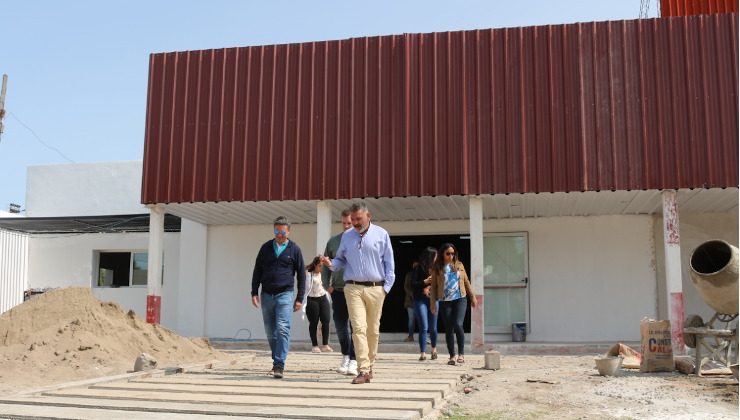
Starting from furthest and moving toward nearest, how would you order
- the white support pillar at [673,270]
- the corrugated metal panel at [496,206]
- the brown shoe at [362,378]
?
1. the corrugated metal panel at [496,206]
2. the white support pillar at [673,270]
3. the brown shoe at [362,378]

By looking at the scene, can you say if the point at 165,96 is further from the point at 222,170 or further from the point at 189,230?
the point at 189,230

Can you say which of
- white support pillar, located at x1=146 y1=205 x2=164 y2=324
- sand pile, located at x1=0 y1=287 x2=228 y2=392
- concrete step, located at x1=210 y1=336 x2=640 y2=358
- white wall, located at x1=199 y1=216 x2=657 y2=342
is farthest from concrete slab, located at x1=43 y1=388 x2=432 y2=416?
white wall, located at x1=199 y1=216 x2=657 y2=342

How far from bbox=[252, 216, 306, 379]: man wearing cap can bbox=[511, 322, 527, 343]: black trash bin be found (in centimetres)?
835

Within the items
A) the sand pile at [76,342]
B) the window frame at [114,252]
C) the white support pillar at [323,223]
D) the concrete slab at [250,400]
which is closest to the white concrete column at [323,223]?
the white support pillar at [323,223]

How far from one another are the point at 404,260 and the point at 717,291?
32.6 ft

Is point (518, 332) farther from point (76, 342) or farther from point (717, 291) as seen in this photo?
point (76, 342)

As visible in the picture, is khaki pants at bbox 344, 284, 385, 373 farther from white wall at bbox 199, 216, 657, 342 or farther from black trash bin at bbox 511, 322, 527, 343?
white wall at bbox 199, 216, 657, 342

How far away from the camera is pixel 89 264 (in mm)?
18500

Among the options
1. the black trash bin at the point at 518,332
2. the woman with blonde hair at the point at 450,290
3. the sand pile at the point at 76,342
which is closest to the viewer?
the sand pile at the point at 76,342

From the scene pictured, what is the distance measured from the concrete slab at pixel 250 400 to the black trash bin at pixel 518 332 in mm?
9526

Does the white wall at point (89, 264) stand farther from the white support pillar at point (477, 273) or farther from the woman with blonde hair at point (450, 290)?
the woman with blonde hair at point (450, 290)

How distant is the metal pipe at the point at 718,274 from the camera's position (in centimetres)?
879

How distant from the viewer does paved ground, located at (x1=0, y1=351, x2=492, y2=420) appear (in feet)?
18.1

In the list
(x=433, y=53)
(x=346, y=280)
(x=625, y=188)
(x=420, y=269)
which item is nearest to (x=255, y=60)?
(x=433, y=53)
